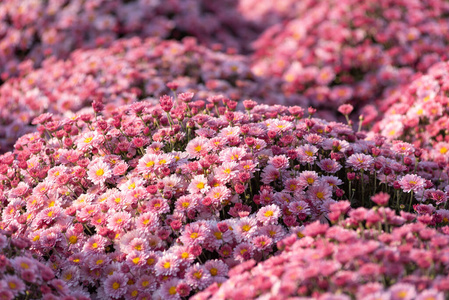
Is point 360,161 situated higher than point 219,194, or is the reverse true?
point 360,161

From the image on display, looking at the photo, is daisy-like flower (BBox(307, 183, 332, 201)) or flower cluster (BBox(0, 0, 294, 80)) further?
flower cluster (BBox(0, 0, 294, 80))

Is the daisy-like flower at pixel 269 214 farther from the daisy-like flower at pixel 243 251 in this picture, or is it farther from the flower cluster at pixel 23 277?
the flower cluster at pixel 23 277

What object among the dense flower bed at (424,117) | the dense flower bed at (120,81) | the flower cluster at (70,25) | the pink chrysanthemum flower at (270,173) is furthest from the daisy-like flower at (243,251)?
the flower cluster at (70,25)

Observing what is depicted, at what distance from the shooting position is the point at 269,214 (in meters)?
2.77

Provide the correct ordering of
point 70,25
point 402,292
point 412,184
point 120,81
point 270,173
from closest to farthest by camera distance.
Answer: point 402,292 → point 412,184 → point 270,173 → point 120,81 → point 70,25

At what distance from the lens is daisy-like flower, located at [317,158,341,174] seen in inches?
123

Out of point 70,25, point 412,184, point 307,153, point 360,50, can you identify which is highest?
point 70,25

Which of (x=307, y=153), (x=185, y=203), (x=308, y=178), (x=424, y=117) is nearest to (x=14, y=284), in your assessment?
(x=185, y=203)

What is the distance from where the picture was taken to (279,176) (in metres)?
3.15

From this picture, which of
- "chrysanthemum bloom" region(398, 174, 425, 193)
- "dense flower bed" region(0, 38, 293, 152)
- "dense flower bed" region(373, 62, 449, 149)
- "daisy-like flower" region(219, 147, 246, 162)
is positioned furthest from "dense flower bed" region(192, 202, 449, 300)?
"dense flower bed" region(0, 38, 293, 152)

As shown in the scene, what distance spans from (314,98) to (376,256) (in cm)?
475

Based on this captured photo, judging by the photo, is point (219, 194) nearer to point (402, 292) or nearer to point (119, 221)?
point (119, 221)

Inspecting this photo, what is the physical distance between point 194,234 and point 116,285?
562 millimetres

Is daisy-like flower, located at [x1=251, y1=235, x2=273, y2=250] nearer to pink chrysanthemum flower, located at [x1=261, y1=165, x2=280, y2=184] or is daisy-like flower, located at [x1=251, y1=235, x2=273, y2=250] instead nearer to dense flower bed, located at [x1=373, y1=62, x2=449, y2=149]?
pink chrysanthemum flower, located at [x1=261, y1=165, x2=280, y2=184]
